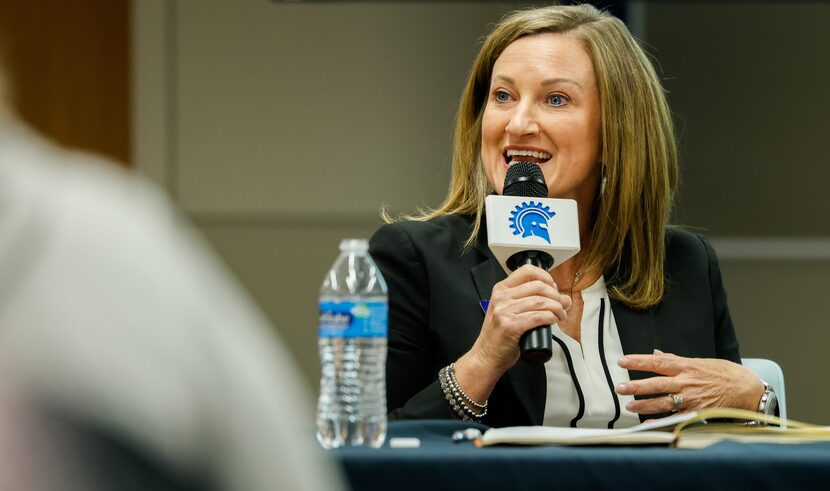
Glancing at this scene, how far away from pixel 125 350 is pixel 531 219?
146 cm

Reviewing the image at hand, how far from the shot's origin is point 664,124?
2.38 m

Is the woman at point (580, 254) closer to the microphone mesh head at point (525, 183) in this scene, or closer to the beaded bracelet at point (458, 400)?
the beaded bracelet at point (458, 400)

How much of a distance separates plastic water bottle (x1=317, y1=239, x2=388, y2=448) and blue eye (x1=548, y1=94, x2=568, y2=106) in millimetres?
537

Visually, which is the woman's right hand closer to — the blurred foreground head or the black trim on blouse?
the black trim on blouse

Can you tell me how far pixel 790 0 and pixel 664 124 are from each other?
2.71m

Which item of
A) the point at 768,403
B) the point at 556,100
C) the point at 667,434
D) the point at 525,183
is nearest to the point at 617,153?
the point at 556,100

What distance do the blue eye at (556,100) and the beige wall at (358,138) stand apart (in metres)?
2.63

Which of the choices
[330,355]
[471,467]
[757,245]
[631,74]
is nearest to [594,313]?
[631,74]

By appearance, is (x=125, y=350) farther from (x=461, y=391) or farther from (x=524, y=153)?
(x=524, y=153)

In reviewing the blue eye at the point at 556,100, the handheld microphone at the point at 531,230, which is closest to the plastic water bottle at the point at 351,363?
the handheld microphone at the point at 531,230

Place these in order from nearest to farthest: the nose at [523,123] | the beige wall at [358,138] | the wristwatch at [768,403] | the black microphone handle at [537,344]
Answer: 1. the black microphone handle at [537,344]
2. the wristwatch at [768,403]
3. the nose at [523,123]
4. the beige wall at [358,138]

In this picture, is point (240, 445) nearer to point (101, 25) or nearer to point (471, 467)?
point (471, 467)

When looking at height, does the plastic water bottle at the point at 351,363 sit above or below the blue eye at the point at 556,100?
below

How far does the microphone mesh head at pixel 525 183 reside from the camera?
1.96 metres
